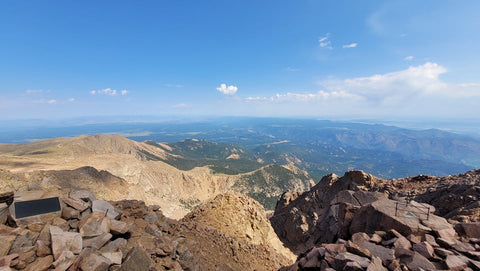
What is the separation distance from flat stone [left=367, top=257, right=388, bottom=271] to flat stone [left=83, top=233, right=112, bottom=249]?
30.3 feet

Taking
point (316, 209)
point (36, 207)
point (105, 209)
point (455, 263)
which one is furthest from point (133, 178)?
point (455, 263)

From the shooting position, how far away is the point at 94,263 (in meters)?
6.17

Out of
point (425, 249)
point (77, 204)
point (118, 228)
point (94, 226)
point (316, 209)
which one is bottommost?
point (316, 209)

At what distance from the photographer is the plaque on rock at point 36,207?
8148mm

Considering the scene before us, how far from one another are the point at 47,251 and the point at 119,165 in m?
85.3

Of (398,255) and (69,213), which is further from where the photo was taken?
(69,213)

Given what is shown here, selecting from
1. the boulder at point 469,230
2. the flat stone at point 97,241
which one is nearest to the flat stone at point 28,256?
the flat stone at point 97,241

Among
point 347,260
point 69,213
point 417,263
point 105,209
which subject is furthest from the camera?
point 105,209

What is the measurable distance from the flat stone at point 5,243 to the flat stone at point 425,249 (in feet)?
46.4

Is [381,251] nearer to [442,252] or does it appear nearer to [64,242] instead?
[442,252]

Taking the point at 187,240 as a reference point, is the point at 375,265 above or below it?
above

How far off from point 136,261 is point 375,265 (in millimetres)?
8081

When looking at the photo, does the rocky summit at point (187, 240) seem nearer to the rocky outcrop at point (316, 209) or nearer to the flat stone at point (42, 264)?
the flat stone at point (42, 264)

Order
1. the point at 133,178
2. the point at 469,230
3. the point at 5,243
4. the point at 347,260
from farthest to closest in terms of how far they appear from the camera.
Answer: the point at 133,178 → the point at 469,230 → the point at 347,260 → the point at 5,243
